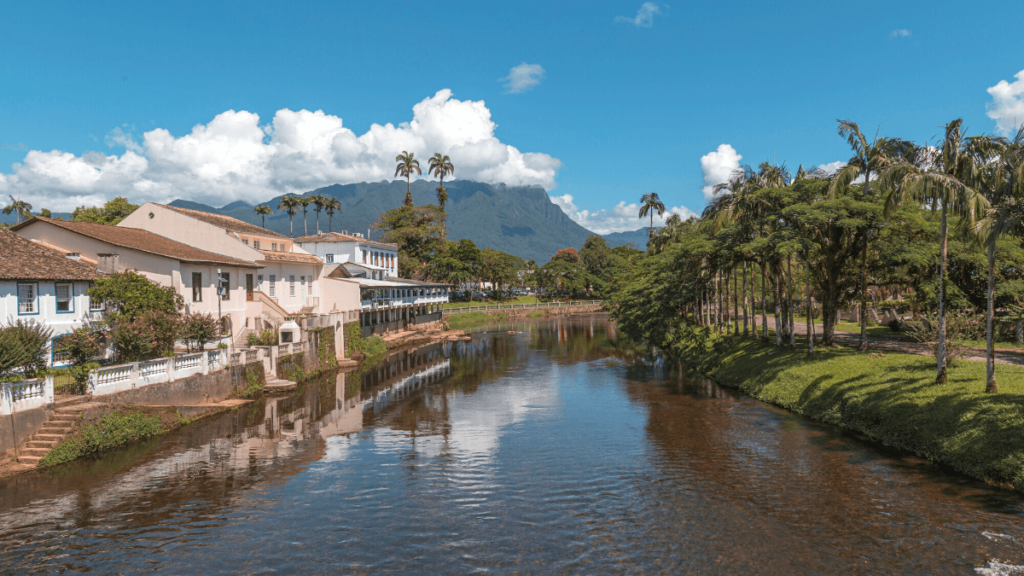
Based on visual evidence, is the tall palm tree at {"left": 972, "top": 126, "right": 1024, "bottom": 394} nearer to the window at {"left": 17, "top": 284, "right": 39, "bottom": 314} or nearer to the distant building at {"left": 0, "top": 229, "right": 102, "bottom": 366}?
the distant building at {"left": 0, "top": 229, "right": 102, "bottom": 366}

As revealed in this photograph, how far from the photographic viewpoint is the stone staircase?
65.8ft

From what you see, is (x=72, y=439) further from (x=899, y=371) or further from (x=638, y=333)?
(x=638, y=333)

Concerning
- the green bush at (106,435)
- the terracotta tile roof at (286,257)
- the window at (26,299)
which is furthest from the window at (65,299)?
the terracotta tile roof at (286,257)

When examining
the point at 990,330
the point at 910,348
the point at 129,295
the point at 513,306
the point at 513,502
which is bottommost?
the point at 513,502

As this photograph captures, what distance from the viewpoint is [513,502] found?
56.9ft

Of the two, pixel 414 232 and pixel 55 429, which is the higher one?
pixel 414 232

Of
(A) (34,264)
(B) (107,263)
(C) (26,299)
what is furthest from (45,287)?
(B) (107,263)

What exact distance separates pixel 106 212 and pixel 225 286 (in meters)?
32.4

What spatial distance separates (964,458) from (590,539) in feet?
42.4

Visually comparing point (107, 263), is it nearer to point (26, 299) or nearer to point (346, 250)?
point (26, 299)

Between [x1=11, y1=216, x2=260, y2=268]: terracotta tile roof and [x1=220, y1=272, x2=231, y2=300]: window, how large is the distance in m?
1.18

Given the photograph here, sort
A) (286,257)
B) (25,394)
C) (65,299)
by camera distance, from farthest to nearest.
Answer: (286,257)
(65,299)
(25,394)

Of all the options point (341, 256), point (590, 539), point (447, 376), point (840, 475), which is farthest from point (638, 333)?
point (590, 539)

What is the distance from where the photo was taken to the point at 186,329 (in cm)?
3045
